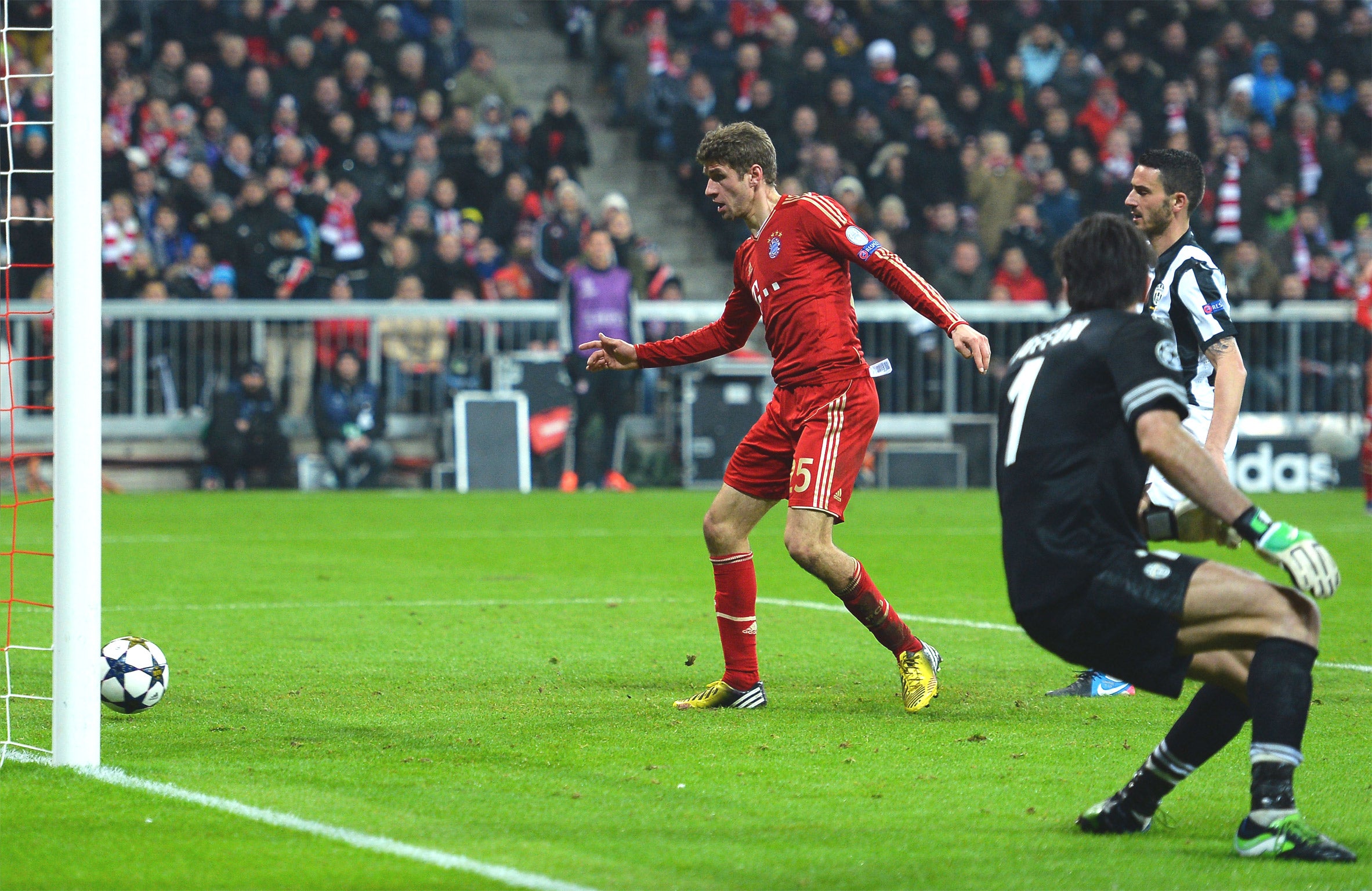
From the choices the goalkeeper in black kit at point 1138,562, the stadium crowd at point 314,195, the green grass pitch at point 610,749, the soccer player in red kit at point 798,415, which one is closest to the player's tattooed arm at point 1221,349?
the soccer player in red kit at point 798,415

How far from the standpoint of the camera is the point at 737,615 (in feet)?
22.2

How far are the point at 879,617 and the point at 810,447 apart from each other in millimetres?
718

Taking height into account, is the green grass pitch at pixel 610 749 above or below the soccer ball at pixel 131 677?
below

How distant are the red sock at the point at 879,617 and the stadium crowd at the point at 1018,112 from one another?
13.0 m

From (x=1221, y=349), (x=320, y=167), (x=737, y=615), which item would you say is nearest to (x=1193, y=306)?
(x=1221, y=349)

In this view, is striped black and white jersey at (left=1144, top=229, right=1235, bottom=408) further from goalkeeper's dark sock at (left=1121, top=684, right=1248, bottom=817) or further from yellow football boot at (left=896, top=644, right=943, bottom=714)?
goalkeeper's dark sock at (left=1121, top=684, right=1248, bottom=817)

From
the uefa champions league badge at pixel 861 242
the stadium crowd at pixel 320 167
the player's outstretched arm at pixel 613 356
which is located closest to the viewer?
the uefa champions league badge at pixel 861 242

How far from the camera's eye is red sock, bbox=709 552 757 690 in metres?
6.70

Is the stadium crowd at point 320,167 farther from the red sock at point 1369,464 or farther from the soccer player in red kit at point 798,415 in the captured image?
the soccer player in red kit at point 798,415

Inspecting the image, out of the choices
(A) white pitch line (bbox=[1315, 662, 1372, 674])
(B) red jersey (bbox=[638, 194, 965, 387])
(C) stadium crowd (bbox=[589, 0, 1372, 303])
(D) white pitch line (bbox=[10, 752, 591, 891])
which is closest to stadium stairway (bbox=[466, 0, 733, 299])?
(C) stadium crowd (bbox=[589, 0, 1372, 303])

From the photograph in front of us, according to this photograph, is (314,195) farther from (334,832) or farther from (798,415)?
(334,832)

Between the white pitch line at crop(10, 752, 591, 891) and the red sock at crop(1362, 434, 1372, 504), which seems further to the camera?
the red sock at crop(1362, 434, 1372, 504)

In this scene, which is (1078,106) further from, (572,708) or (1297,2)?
(572,708)

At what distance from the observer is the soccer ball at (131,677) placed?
599cm
